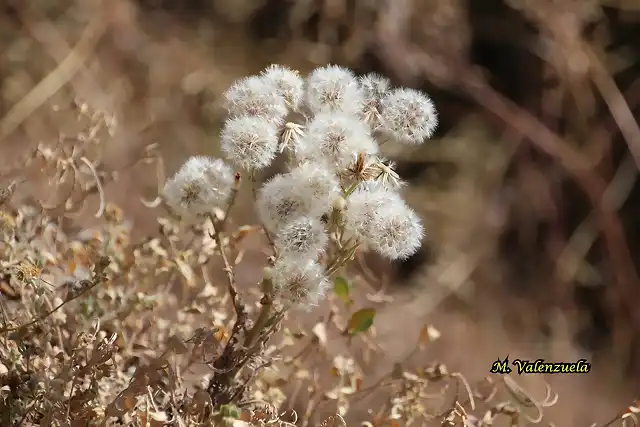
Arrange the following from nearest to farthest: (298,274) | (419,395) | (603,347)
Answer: (298,274) → (419,395) → (603,347)

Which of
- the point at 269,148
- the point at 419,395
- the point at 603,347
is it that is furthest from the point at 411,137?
the point at 603,347

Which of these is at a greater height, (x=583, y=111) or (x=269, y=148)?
(x=269, y=148)

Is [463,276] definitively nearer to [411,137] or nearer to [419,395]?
[419,395]

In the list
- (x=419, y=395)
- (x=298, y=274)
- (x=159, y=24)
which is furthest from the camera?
(x=159, y=24)
